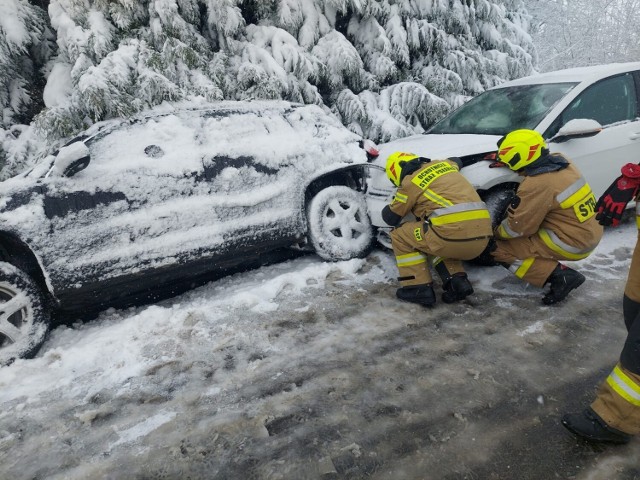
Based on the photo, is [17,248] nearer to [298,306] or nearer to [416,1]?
[298,306]

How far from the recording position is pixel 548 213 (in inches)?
133

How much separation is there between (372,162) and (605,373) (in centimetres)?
272

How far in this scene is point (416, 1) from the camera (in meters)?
6.65

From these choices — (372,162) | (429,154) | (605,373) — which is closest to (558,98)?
(429,154)


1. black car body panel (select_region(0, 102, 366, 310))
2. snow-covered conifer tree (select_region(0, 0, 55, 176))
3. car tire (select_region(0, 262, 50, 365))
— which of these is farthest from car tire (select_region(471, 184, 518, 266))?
snow-covered conifer tree (select_region(0, 0, 55, 176))

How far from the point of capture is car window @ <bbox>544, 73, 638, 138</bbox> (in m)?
4.02

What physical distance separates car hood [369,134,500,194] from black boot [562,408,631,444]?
2.41 metres

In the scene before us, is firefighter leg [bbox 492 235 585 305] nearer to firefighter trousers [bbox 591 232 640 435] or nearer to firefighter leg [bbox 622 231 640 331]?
firefighter leg [bbox 622 231 640 331]

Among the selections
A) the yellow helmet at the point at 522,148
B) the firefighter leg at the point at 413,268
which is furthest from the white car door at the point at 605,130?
the firefighter leg at the point at 413,268

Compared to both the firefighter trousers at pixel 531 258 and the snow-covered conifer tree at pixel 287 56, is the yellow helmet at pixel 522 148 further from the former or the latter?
the snow-covered conifer tree at pixel 287 56

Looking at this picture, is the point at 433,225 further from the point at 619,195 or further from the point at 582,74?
the point at 582,74

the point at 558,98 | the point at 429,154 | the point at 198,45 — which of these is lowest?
the point at 429,154

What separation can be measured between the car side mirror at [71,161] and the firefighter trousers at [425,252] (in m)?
2.54

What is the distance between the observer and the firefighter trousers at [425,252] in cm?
335
